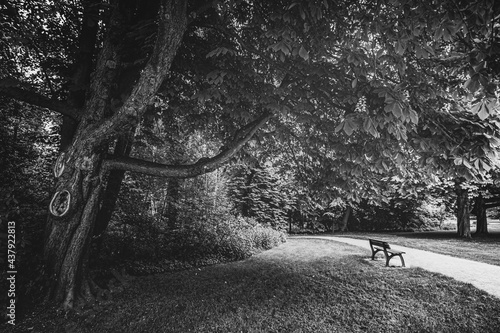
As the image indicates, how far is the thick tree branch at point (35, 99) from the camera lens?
4.63 meters

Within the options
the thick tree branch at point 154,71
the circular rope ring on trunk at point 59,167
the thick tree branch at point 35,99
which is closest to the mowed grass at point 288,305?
the circular rope ring on trunk at point 59,167

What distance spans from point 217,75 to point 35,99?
11.8ft

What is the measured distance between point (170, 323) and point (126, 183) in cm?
557

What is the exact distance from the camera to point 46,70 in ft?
20.5

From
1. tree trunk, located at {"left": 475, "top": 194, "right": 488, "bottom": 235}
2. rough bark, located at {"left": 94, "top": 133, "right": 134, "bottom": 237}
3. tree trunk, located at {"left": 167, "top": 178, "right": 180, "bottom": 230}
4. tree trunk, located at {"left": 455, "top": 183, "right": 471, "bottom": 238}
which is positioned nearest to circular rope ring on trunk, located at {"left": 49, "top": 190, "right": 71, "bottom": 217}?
rough bark, located at {"left": 94, "top": 133, "right": 134, "bottom": 237}

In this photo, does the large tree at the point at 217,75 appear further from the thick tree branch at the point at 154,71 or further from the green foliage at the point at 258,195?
the green foliage at the point at 258,195

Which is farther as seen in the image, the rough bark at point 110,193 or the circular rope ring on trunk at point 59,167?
the rough bark at point 110,193

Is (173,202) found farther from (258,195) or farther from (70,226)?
(258,195)

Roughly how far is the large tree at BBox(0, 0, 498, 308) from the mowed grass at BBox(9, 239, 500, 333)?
3.47 feet

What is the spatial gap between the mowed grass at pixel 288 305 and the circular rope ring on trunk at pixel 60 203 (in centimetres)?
173

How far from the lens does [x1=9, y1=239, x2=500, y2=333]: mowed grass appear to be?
4508 millimetres

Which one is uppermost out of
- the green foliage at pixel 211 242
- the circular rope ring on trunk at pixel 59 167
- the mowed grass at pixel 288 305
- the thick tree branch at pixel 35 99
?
the thick tree branch at pixel 35 99

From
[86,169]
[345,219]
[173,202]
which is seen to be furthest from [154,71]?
[345,219]

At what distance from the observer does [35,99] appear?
15.8 ft
